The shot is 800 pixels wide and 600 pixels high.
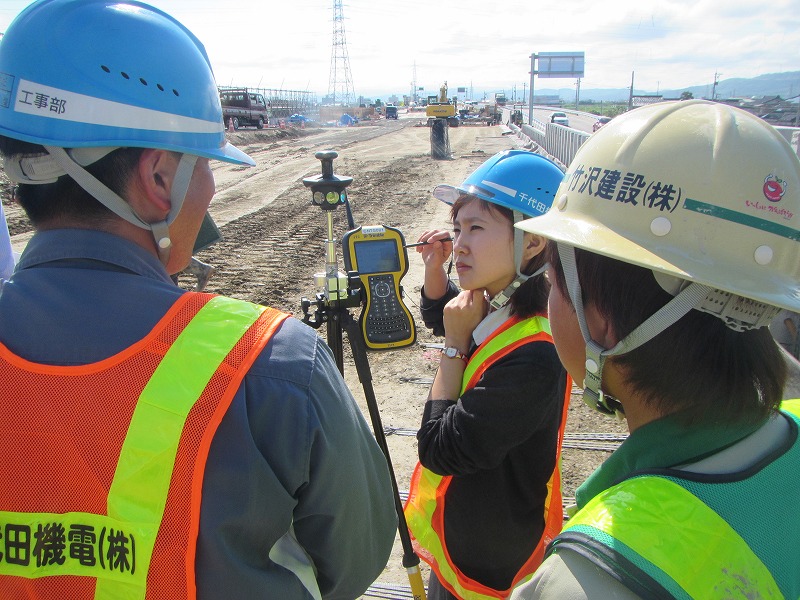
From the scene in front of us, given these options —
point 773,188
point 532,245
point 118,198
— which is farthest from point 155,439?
point 532,245

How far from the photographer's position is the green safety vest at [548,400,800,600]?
0.81 metres

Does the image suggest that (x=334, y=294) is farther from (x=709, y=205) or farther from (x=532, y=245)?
(x=709, y=205)

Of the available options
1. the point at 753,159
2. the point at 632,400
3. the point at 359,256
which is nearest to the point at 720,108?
the point at 753,159

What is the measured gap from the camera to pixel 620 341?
3.68 ft

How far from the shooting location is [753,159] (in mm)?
1065

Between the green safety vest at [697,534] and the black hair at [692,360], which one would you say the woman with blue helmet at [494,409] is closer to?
the black hair at [692,360]

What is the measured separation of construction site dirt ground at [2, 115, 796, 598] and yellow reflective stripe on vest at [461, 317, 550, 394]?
1.74m

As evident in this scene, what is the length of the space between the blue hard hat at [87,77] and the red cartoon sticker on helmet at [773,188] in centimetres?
122

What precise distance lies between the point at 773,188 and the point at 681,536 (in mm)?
668

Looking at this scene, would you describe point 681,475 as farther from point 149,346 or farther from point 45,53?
point 45,53

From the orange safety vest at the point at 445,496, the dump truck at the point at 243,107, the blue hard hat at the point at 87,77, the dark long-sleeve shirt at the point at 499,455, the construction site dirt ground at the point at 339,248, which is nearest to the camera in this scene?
the blue hard hat at the point at 87,77

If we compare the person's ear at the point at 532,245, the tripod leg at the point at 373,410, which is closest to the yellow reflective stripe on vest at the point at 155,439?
the tripod leg at the point at 373,410

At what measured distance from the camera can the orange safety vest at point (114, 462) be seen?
3.29ft

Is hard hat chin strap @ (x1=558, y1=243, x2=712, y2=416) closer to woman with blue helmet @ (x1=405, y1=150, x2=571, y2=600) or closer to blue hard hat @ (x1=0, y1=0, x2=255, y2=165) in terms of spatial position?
woman with blue helmet @ (x1=405, y1=150, x2=571, y2=600)
